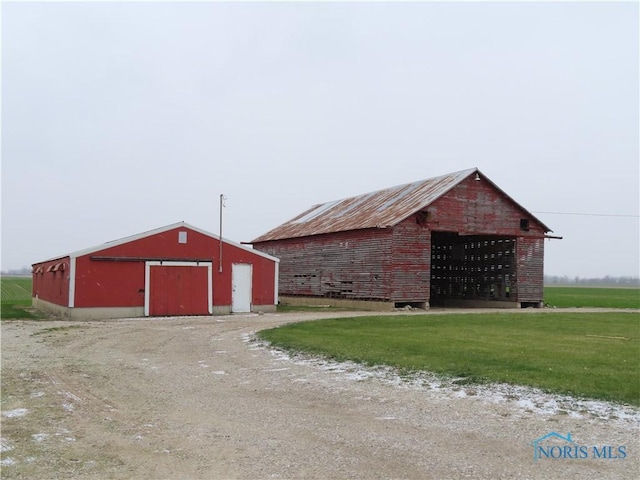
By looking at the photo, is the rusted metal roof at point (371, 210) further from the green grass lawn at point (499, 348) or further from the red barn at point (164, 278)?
the green grass lawn at point (499, 348)

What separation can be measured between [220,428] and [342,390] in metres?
2.98

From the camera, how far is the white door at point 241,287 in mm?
29922

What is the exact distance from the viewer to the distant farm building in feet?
109

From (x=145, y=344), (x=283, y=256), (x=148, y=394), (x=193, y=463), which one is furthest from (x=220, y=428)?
(x=283, y=256)

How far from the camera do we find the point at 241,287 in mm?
30188

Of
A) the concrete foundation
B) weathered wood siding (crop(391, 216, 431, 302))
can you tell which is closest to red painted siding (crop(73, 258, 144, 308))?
the concrete foundation

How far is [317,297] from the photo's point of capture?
129 ft

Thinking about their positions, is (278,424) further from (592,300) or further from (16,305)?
(592,300)

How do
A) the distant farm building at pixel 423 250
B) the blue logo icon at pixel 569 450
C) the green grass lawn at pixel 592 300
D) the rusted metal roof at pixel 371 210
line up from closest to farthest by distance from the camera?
the blue logo icon at pixel 569 450
the distant farm building at pixel 423 250
the rusted metal roof at pixel 371 210
the green grass lawn at pixel 592 300

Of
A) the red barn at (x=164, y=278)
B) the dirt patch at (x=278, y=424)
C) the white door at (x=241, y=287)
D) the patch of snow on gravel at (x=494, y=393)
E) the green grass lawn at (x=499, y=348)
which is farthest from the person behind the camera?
the white door at (x=241, y=287)

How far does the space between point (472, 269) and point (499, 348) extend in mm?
26705

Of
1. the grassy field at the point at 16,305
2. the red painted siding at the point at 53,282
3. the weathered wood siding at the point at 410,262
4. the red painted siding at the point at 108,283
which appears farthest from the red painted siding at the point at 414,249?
the grassy field at the point at 16,305

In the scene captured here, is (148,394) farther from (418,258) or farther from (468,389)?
(418,258)

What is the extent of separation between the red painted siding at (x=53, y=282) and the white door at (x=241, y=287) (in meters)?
7.67
